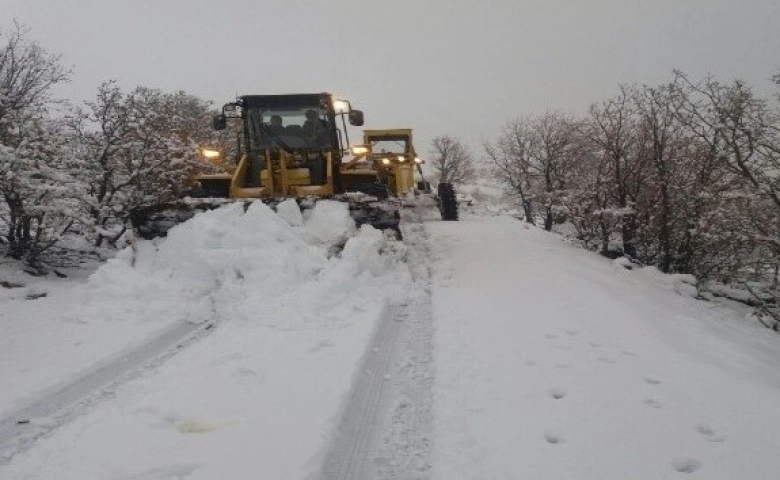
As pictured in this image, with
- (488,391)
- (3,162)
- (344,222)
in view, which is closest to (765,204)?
(344,222)

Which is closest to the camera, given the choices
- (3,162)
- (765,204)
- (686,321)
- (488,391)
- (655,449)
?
(655,449)

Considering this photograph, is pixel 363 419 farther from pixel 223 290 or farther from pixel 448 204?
pixel 448 204

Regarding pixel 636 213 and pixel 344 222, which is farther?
pixel 636 213

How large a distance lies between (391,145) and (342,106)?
10545mm

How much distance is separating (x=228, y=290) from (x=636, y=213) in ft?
32.1

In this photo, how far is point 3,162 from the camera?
24.2 feet

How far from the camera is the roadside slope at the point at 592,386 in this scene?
117 inches

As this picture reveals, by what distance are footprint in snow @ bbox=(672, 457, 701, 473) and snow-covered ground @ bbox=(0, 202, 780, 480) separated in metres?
0.01

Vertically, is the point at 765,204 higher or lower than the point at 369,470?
higher

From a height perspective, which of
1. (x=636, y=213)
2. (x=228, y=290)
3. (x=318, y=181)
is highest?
(x=318, y=181)

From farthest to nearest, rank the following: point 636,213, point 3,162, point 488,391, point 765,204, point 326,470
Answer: point 636,213, point 765,204, point 3,162, point 488,391, point 326,470

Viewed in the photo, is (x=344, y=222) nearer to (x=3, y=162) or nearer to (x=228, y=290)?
(x=228, y=290)

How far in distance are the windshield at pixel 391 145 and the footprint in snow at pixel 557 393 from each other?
1632 cm

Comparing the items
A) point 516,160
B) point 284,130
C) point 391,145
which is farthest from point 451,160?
point 284,130
